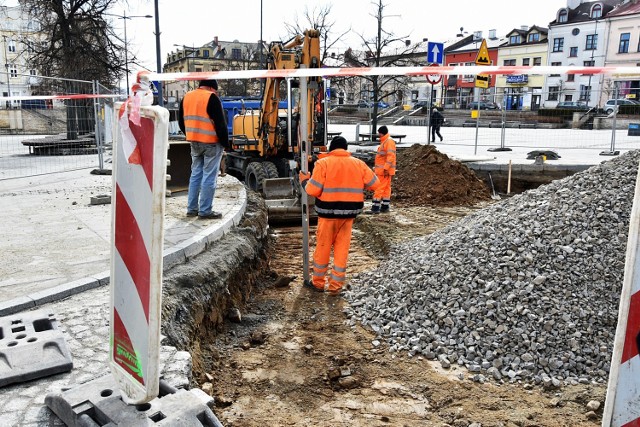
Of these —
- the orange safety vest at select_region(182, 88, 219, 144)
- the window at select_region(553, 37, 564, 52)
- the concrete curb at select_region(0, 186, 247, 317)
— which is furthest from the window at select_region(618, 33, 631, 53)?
the orange safety vest at select_region(182, 88, 219, 144)

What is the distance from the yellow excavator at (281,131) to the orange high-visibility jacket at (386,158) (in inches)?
53.0

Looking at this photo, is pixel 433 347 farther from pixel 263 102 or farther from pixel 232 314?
pixel 263 102

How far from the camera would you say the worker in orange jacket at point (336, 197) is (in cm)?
628

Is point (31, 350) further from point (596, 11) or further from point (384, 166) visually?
point (596, 11)

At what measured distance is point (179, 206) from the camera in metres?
7.67

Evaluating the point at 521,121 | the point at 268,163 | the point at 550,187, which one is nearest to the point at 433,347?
the point at 550,187

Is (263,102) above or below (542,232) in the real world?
above

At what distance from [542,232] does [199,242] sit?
12.1ft

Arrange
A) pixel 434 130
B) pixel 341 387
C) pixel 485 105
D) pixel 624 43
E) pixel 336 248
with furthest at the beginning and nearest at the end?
1. pixel 624 43
2. pixel 434 130
3. pixel 485 105
4. pixel 336 248
5. pixel 341 387

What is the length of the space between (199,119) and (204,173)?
26.5 inches

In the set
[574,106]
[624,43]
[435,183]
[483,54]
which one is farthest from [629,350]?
[624,43]

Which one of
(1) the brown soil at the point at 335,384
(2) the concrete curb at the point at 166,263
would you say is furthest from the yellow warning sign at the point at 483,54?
(1) the brown soil at the point at 335,384

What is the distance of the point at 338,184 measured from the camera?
20.7ft

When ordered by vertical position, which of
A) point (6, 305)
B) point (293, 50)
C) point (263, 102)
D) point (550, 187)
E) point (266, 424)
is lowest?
point (266, 424)
